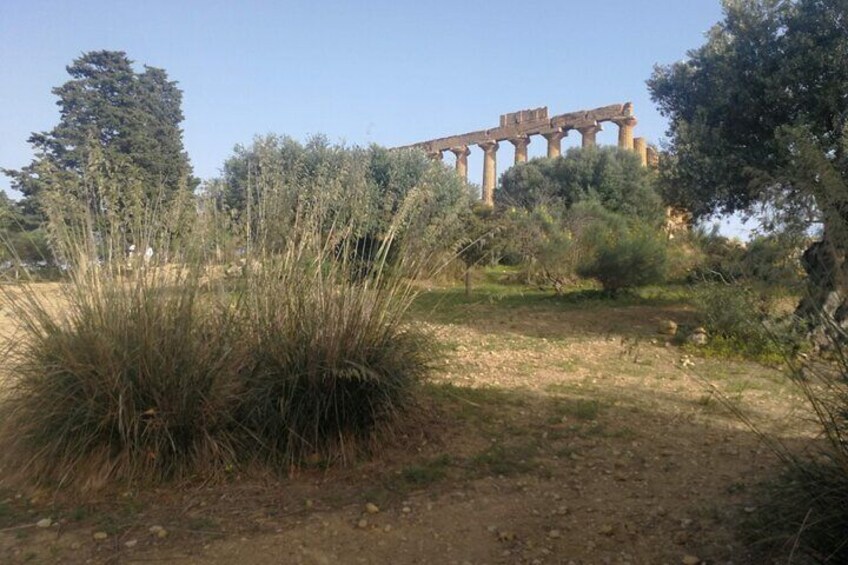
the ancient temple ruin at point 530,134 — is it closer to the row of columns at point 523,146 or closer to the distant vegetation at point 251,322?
the row of columns at point 523,146

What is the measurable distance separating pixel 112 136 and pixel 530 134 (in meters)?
32.7

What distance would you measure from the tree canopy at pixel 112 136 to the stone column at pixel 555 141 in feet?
88.8

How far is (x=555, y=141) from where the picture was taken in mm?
38250

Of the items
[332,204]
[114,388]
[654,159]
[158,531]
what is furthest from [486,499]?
[654,159]

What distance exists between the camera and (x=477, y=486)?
4254 millimetres

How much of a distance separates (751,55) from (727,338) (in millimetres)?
4194

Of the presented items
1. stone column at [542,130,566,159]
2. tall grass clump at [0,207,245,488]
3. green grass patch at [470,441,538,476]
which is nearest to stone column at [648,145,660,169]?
stone column at [542,130,566,159]

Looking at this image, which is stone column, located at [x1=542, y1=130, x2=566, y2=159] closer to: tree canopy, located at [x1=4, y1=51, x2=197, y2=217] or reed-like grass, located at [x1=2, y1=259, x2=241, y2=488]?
tree canopy, located at [x1=4, y1=51, x2=197, y2=217]

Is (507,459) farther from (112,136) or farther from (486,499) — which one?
(112,136)

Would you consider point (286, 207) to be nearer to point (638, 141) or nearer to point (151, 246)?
point (151, 246)

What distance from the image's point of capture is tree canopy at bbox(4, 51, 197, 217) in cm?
509

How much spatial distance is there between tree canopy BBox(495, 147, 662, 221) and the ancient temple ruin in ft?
13.5

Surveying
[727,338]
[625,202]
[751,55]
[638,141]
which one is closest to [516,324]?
[727,338]

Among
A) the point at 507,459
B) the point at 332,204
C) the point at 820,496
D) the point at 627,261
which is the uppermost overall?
the point at 332,204
